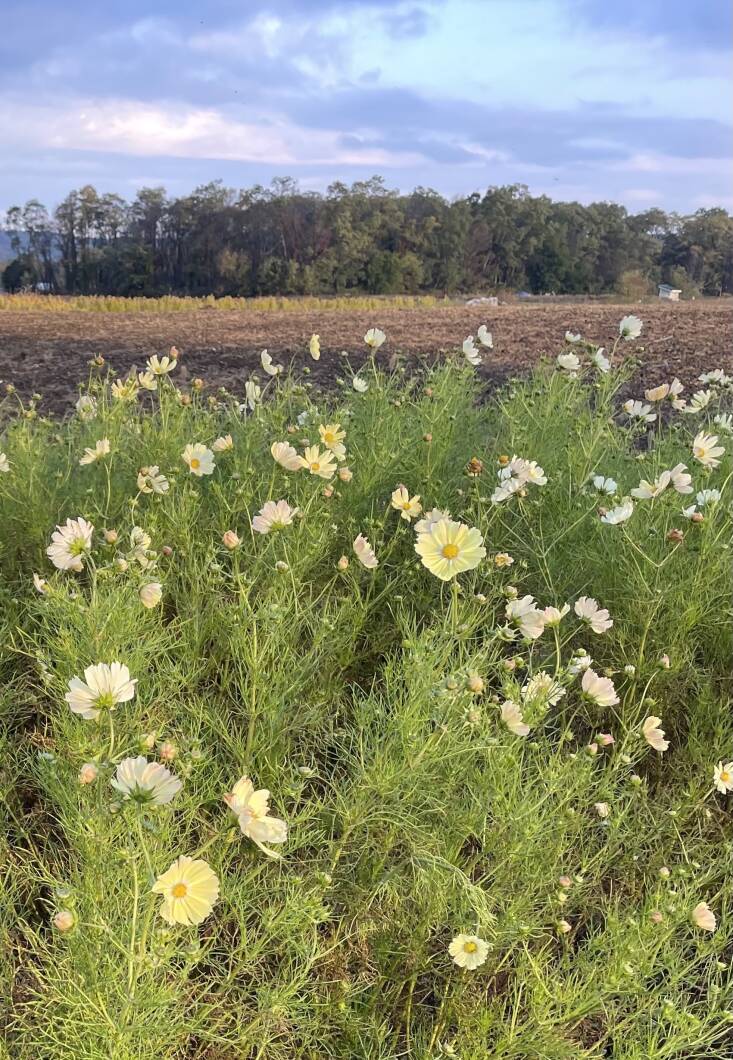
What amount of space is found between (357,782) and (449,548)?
1.64 feet

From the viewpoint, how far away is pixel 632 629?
2.11 meters

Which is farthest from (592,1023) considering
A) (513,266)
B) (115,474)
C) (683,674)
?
(513,266)

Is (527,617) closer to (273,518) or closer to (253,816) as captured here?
(273,518)

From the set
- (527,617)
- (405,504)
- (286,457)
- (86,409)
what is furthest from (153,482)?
(527,617)

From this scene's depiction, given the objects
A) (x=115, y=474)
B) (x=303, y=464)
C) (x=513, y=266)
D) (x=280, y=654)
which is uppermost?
(x=513, y=266)

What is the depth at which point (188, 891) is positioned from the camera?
95 centimetres

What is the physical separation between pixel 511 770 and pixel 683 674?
0.87 meters

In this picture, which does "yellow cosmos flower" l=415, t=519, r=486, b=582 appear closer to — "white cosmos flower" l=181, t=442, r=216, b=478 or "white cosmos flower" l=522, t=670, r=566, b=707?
"white cosmos flower" l=522, t=670, r=566, b=707

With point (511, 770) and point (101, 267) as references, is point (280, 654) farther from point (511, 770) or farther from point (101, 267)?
point (101, 267)

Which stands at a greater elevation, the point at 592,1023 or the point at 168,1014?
the point at 168,1014

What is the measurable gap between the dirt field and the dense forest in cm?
2974

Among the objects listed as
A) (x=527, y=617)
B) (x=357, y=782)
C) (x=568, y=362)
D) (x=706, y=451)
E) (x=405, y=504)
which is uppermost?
(x=568, y=362)

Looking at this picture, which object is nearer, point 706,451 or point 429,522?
point 429,522

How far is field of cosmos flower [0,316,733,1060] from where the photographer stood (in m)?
1.19
